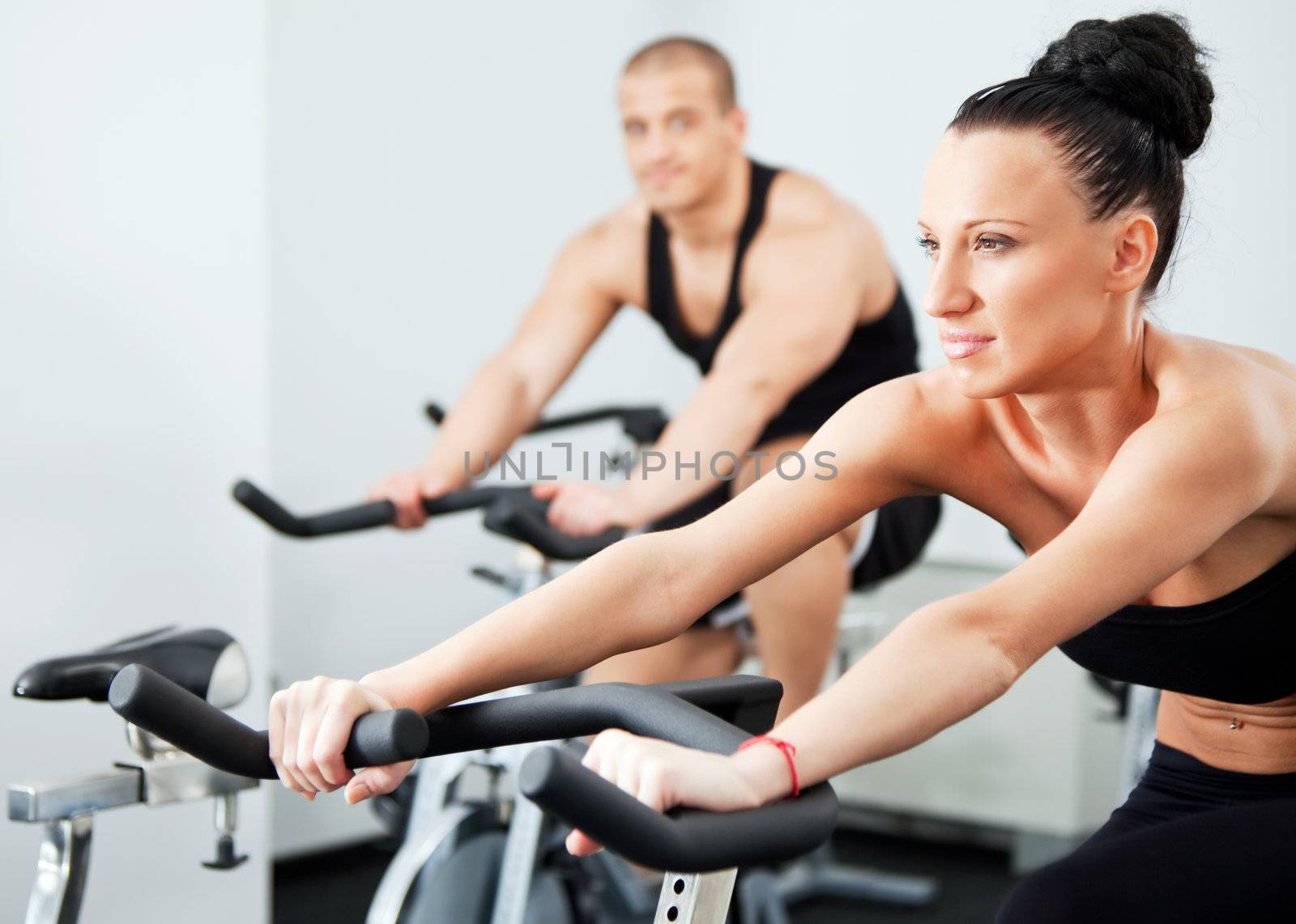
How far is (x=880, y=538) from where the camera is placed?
251 centimetres

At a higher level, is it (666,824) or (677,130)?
(677,130)

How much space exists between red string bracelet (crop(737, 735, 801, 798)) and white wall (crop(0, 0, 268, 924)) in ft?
5.33

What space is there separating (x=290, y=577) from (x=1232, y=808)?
2.46 m

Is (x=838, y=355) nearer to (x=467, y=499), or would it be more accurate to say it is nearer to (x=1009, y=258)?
(x=467, y=499)

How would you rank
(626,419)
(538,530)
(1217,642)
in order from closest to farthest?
(1217,642) → (538,530) → (626,419)

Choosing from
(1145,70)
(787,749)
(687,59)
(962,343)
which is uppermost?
(687,59)

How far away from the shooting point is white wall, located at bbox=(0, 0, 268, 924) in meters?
2.14

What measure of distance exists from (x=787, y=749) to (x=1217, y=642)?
1.89 ft

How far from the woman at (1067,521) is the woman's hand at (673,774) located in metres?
0.05

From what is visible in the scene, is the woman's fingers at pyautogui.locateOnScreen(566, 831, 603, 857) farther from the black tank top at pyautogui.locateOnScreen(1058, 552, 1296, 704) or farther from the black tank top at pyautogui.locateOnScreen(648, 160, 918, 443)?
the black tank top at pyautogui.locateOnScreen(648, 160, 918, 443)

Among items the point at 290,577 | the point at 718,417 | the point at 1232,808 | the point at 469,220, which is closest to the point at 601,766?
the point at 1232,808

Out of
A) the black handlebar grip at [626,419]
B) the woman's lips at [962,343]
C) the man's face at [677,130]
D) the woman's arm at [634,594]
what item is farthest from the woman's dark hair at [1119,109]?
the black handlebar grip at [626,419]

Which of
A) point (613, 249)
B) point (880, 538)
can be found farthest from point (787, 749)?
point (613, 249)

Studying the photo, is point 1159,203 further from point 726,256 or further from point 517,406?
point 517,406
